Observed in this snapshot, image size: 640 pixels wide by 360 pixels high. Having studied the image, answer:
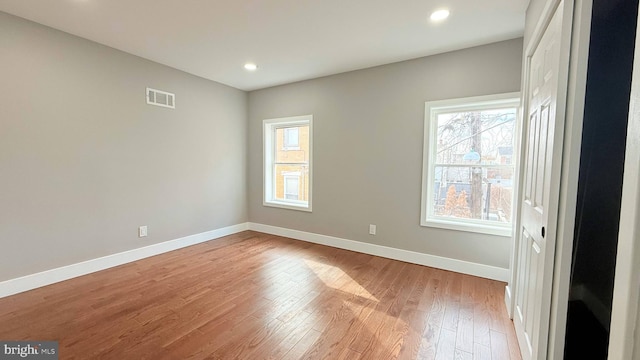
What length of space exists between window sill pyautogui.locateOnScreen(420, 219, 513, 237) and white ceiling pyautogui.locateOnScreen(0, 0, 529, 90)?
1.96 meters

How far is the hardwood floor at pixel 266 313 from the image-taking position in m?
1.76

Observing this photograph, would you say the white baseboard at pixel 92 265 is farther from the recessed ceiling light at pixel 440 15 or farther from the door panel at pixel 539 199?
the recessed ceiling light at pixel 440 15

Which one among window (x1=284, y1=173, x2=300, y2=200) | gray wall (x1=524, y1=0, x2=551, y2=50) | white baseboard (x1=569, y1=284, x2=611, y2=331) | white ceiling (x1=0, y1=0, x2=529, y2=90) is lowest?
white baseboard (x1=569, y1=284, x2=611, y2=331)

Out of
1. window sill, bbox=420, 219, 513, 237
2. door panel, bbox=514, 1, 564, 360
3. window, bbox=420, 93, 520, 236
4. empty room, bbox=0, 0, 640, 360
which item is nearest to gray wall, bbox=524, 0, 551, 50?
empty room, bbox=0, 0, 640, 360

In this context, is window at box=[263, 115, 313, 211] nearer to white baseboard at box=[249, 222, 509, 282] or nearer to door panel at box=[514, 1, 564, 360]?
white baseboard at box=[249, 222, 509, 282]

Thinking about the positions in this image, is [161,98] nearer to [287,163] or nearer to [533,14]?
[287,163]

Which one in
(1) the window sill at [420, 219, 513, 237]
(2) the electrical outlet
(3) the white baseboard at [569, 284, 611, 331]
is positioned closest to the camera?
(3) the white baseboard at [569, 284, 611, 331]

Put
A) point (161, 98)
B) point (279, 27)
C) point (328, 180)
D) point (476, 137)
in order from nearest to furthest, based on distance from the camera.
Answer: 1. point (279, 27)
2. point (476, 137)
3. point (161, 98)
4. point (328, 180)

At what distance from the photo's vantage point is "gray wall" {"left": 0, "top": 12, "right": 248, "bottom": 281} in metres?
2.42

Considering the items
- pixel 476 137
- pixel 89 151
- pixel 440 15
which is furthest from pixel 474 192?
pixel 89 151

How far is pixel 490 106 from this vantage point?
112 inches

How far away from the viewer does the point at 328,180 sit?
13.0 ft

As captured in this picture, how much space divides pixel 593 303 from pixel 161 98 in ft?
14.5

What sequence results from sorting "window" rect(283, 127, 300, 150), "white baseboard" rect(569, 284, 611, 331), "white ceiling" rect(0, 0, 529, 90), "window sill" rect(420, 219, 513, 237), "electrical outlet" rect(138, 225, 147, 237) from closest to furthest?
"white baseboard" rect(569, 284, 611, 331)
"white ceiling" rect(0, 0, 529, 90)
"window sill" rect(420, 219, 513, 237)
"electrical outlet" rect(138, 225, 147, 237)
"window" rect(283, 127, 300, 150)
